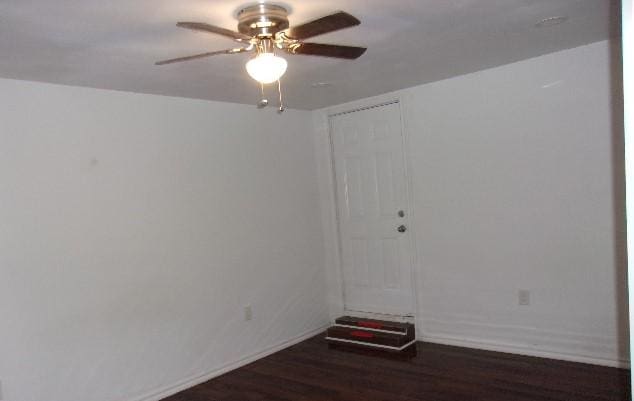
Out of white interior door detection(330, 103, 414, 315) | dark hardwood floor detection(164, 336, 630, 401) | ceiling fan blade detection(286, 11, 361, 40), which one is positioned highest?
ceiling fan blade detection(286, 11, 361, 40)

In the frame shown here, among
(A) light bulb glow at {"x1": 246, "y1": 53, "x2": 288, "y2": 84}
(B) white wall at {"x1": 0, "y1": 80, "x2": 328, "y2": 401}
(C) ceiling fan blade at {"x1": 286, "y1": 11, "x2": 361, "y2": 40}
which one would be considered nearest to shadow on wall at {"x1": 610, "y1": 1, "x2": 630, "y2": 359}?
(C) ceiling fan blade at {"x1": 286, "y1": 11, "x2": 361, "y2": 40}

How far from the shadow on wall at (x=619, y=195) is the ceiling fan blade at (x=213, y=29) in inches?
100

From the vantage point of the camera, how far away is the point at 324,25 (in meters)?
2.12

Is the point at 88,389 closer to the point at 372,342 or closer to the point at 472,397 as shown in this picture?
the point at 372,342

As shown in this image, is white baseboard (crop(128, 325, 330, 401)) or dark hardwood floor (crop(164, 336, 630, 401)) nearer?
dark hardwood floor (crop(164, 336, 630, 401))

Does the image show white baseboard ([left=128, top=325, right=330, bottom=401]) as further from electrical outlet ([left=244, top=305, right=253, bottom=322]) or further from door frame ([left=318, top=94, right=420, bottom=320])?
door frame ([left=318, top=94, right=420, bottom=320])

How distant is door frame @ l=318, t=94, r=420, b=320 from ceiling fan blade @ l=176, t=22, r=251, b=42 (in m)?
2.49

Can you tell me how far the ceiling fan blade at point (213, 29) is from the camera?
1.95 metres

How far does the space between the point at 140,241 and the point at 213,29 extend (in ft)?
6.96

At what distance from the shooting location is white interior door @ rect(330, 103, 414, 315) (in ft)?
15.5

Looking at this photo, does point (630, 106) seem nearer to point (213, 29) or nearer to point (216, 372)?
point (213, 29)

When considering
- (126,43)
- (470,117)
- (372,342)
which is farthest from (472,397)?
(126,43)

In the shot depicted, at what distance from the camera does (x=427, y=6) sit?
243 cm

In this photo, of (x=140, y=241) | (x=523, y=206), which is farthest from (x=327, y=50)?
(x=523, y=206)
